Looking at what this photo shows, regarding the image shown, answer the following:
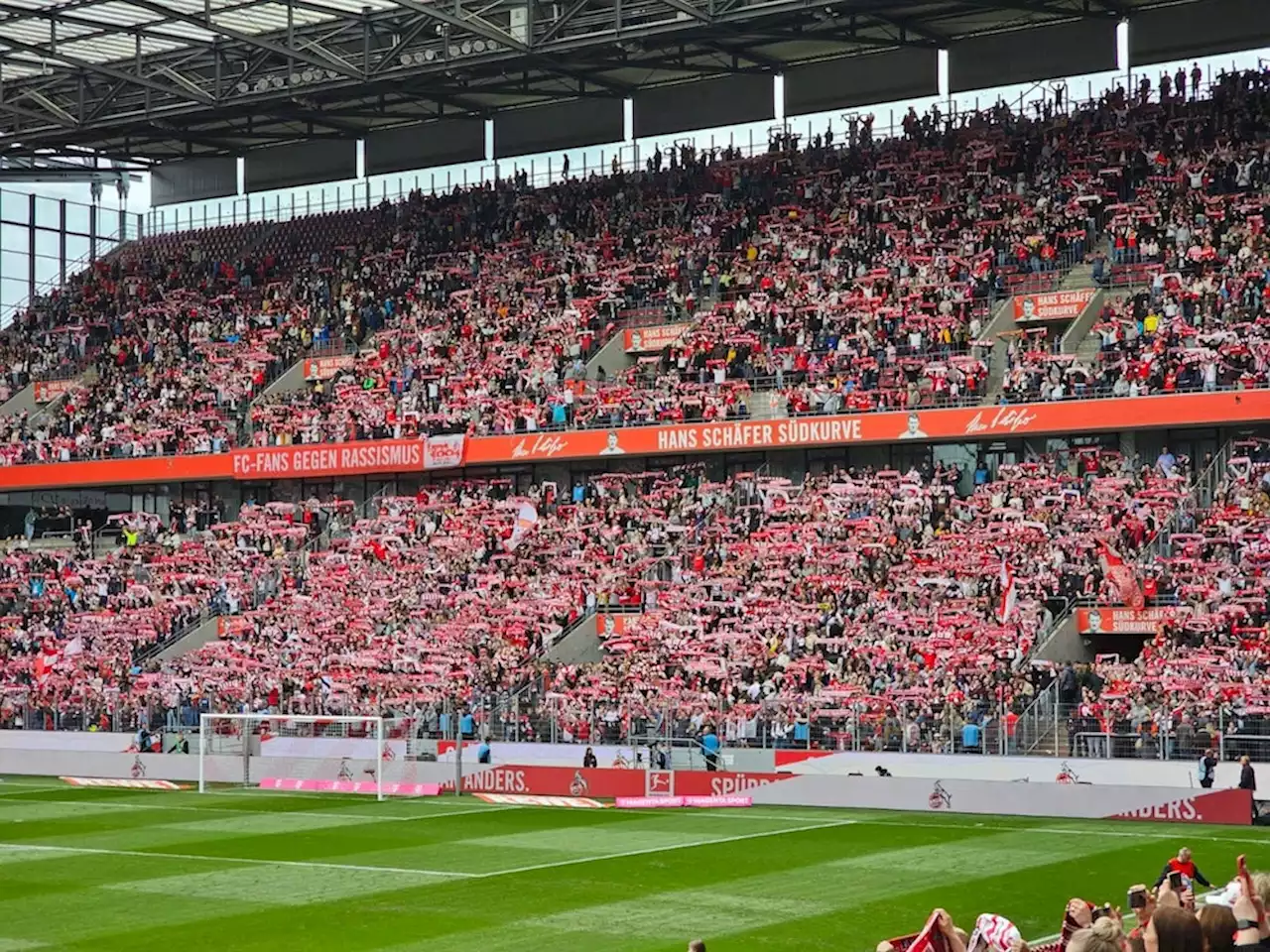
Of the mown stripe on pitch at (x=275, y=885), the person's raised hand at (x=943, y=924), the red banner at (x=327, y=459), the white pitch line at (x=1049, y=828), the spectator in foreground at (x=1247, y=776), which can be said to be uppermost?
the red banner at (x=327, y=459)

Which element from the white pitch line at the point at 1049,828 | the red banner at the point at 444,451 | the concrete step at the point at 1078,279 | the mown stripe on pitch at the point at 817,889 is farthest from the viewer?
the red banner at the point at 444,451

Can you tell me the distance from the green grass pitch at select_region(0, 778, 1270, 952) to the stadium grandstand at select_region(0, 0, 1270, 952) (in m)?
0.20

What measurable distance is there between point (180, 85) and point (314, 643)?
16997 millimetres

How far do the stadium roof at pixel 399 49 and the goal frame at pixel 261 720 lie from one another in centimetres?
1694

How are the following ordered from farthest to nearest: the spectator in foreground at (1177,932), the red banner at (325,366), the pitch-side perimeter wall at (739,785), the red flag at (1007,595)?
the red banner at (325,366) < the red flag at (1007,595) < the pitch-side perimeter wall at (739,785) < the spectator in foreground at (1177,932)

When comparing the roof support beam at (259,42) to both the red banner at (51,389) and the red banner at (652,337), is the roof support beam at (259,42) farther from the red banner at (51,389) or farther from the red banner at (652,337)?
the red banner at (51,389)

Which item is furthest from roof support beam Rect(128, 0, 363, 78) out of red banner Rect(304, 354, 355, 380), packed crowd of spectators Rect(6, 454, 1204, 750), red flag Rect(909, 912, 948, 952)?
red flag Rect(909, 912, 948, 952)

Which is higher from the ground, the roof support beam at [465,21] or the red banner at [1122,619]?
the roof support beam at [465,21]

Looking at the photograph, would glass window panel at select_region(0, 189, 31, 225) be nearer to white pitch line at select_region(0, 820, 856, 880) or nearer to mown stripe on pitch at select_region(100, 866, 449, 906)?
A: white pitch line at select_region(0, 820, 856, 880)

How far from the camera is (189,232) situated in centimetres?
6919

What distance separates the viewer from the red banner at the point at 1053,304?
45.0m

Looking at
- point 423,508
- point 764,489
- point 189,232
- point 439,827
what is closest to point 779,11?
point 764,489

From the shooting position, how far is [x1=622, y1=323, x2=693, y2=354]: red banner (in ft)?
167
